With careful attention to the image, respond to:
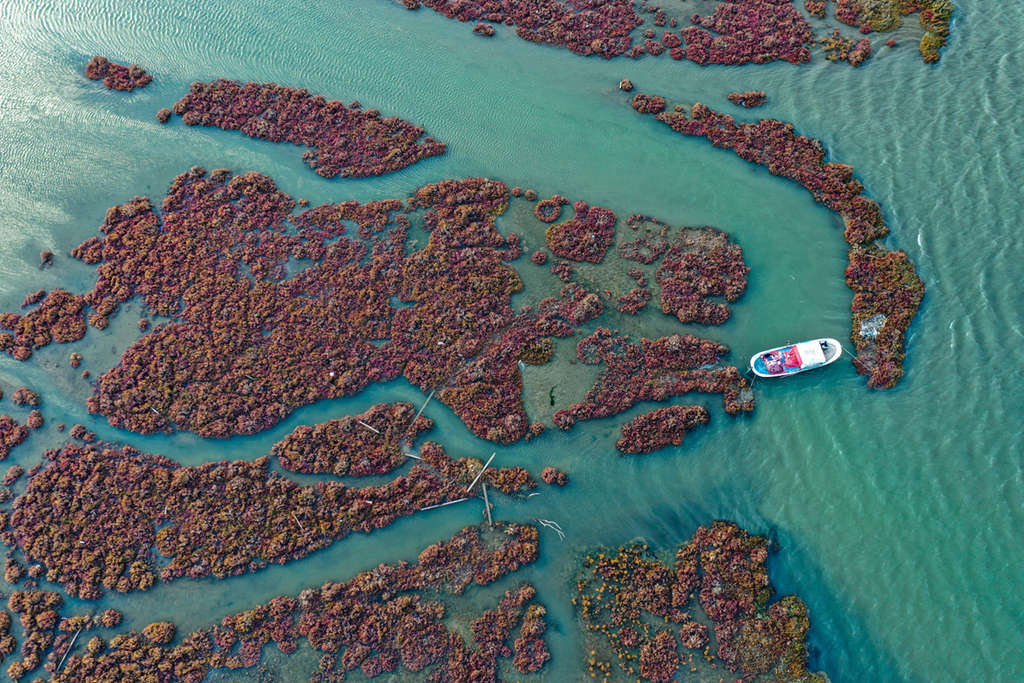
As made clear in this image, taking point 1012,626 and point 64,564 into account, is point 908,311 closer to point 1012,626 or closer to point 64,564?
point 1012,626

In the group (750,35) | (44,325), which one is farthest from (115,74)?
(750,35)

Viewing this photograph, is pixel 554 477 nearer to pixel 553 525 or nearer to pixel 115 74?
pixel 553 525

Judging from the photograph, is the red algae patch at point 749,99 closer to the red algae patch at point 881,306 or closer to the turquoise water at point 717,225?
the turquoise water at point 717,225

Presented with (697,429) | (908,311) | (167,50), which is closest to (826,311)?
(908,311)

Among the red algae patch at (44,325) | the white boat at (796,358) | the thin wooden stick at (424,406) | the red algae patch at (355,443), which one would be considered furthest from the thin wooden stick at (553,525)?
the red algae patch at (44,325)

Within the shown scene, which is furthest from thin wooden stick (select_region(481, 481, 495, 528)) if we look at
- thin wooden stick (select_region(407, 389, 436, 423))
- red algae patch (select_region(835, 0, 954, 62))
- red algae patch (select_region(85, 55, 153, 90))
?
red algae patch (select_region(835, 0, 954, 62))

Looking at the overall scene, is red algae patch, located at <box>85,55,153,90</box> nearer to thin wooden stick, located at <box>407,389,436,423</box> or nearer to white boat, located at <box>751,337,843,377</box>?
thin wooden stick, located at <box>407,389,436,423</box>
